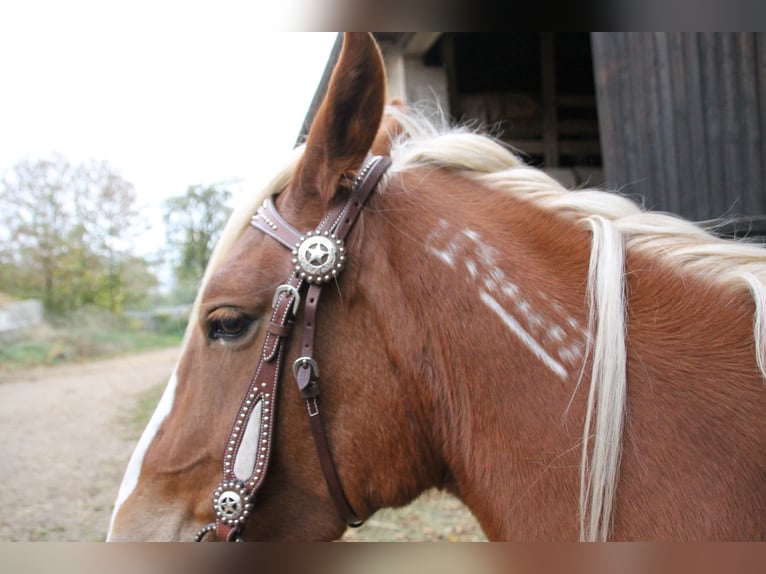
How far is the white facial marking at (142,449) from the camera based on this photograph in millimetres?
1186

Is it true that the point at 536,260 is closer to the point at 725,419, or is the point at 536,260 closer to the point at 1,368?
the point at 725,419

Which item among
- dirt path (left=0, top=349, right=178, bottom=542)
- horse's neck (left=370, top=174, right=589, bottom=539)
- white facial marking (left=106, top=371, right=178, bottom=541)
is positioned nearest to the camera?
horse's neck (left=370, top=174, right=589, bottom=539)

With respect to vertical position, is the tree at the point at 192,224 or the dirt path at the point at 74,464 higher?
the tree at the point at 192,224

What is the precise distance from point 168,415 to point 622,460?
41.6 inches

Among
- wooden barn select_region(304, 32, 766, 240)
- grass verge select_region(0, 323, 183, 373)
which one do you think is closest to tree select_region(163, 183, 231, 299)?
grass verge select_region(0, 323, 183, 373)

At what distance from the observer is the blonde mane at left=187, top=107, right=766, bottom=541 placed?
85 cm

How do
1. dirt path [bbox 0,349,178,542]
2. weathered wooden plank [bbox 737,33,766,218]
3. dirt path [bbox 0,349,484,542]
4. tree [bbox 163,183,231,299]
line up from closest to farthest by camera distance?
weathered wooden plank [bbox 737,33,766,218] → dirt path [bbox 0,349,484,542] → dirt path [bbox 0,349,178,542] → tree [bbox 163,183,231,299]

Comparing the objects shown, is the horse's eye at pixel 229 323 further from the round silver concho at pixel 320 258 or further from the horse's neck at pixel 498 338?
the horse's neck at pixel 498 338

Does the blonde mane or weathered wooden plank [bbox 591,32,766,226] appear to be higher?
weathered wooden plank [bbox 591,32,766,226]

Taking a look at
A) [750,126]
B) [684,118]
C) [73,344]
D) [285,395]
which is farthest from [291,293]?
[73,344]

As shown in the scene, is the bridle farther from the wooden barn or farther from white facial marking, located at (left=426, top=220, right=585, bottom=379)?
the wooden barn

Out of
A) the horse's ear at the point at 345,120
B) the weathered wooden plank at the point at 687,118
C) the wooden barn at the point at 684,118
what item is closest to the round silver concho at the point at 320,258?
the horse's ear at the point at 345,120

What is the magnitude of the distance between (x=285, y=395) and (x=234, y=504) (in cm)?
28

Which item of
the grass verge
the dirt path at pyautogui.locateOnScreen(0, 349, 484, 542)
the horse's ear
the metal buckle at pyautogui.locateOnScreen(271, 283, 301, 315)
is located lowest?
the dirt path at pyautogui.locateOnScreen(0, 349, 484, 542)
